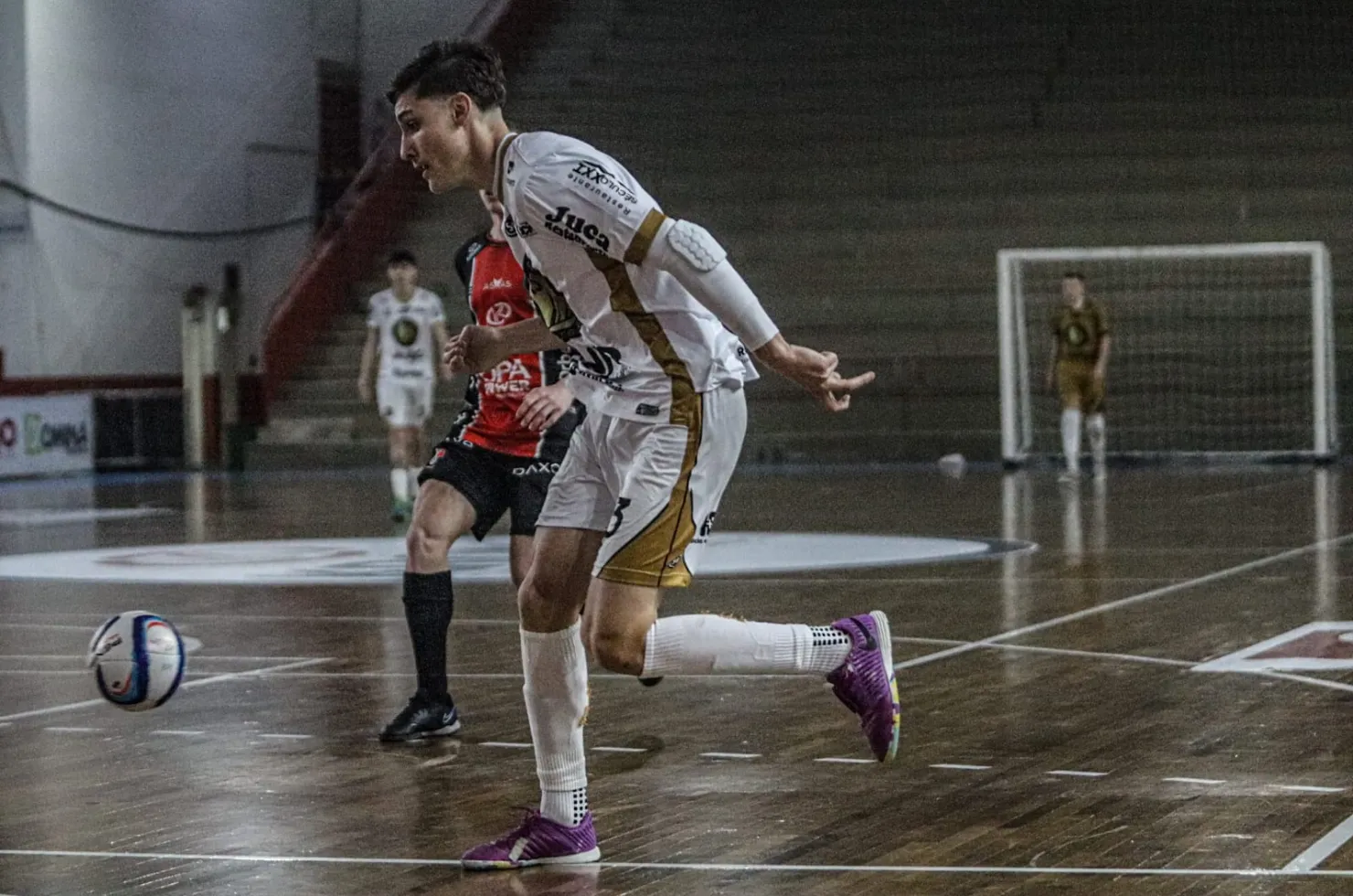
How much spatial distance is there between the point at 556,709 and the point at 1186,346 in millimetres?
22394

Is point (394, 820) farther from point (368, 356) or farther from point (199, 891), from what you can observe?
point (368, 356)

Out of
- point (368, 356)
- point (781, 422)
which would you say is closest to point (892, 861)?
point (368, 356)

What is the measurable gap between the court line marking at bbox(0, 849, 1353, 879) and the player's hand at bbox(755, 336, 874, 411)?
105cm

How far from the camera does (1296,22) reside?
31984 millimetres

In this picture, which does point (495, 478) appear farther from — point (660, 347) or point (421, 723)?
point (660, 347)

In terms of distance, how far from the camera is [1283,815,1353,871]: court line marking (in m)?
5.11

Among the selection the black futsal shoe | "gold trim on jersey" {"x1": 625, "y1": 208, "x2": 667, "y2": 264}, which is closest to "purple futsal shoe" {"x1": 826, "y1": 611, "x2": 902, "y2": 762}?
"gold trim on jersey" {"x1": 625, "y1": 208, "x2": 667, "y2": 264}

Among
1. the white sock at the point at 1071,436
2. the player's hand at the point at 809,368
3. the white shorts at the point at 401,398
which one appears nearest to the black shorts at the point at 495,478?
the player's hand at the point at 809,368

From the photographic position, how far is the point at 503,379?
7891 mm

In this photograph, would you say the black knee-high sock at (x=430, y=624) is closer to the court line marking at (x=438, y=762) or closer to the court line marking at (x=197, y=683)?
the court line marking at (x=438, y=762)

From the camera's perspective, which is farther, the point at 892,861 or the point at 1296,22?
the point at 1296,22

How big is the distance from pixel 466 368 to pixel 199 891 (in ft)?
5.39

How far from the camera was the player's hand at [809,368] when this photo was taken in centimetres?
526

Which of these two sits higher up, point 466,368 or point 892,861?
point 466,368
